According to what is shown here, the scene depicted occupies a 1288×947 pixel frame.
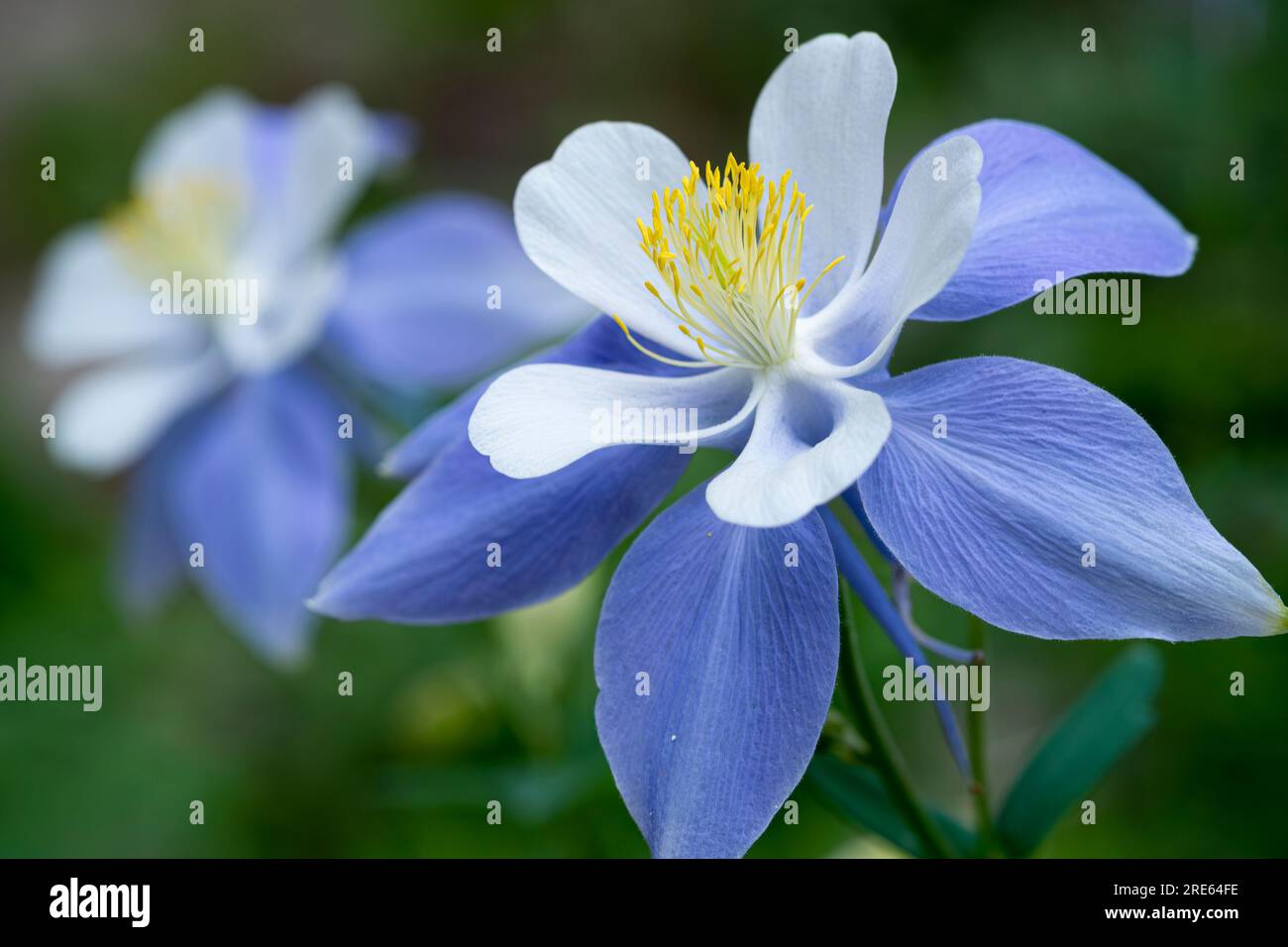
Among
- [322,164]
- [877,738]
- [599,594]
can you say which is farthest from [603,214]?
[322,164]

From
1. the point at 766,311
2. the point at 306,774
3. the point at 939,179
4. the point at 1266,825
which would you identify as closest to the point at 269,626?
the point at 306,774

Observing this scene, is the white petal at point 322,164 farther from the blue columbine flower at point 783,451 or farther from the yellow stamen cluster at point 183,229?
the blue columbine flower at point 783,451

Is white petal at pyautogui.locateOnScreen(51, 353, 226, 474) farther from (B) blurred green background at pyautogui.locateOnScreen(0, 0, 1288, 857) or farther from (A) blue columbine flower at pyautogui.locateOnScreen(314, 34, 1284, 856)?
(A) blue columbine flower at pyautogui.locateOnScreen(314, 34, 1284, 856)

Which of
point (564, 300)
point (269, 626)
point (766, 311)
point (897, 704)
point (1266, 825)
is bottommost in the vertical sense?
point (1266, 825)

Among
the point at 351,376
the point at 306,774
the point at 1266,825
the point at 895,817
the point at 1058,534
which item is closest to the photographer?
the point at 1058,534

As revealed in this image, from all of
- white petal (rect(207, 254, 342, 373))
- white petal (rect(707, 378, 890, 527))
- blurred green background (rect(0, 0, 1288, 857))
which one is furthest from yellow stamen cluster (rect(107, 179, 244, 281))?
white petal (rect(707, 378, 890, 527))

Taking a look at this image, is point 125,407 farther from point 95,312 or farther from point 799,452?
point 799,452

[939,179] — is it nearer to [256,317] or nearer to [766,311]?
[766,311]
